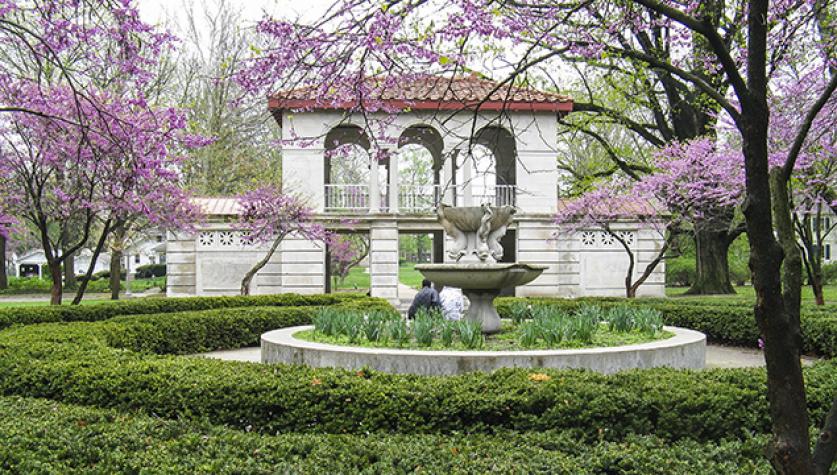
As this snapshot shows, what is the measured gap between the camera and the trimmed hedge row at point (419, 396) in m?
5.33

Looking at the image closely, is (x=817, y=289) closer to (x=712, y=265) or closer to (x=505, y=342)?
(x=712, y=265)

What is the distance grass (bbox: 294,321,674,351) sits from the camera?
8680 mm

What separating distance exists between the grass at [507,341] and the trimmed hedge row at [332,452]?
3.43 meters

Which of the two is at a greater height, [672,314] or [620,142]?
[620,142]

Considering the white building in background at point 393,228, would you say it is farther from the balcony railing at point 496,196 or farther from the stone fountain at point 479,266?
the stone fountain at point 479,266

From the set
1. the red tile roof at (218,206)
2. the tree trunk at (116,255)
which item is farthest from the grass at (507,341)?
the tree trunk at (116,255)

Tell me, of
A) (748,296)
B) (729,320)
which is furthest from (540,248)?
(729,320)

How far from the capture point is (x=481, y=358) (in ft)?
24.5

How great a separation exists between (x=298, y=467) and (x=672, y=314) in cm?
1168

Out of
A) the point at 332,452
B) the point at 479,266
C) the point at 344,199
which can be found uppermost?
the point at 344,199

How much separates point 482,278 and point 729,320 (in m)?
5.84

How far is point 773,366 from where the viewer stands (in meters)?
2.82

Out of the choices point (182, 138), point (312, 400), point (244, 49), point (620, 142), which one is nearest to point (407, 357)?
point (312, 400)

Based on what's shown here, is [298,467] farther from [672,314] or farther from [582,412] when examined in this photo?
[672,314]
